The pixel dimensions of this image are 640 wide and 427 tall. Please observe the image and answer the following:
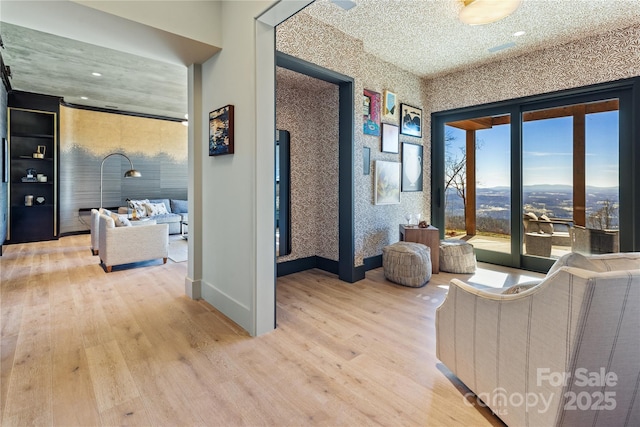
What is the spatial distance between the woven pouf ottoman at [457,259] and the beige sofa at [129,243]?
4257 mm

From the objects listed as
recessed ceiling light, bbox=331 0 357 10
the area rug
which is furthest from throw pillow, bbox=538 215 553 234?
the area rug

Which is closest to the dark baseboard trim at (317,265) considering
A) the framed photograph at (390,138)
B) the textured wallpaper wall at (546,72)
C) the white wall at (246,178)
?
the white wall at (246,178)

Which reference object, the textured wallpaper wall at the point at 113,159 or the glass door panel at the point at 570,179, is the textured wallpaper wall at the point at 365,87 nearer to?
the glass door panel at the point at 570,179

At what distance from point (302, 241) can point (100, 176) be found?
19.9ft

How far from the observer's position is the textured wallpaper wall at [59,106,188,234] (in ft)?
23.4

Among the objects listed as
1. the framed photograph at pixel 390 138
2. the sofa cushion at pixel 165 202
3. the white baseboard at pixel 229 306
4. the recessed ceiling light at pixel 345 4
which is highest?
the recessed ceiling light at pixel 345 4

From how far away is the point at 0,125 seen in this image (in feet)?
17.3

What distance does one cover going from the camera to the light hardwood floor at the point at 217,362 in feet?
5.45

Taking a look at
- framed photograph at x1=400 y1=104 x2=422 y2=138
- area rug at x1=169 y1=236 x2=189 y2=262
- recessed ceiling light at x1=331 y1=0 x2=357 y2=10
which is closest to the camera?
recessed ceiling light at x1=331 y1=0 x2=357 y2=10

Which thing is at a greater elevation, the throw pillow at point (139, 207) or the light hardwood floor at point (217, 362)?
the throw pillow at point (139, 207)

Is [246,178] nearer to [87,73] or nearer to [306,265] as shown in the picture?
[306,265]

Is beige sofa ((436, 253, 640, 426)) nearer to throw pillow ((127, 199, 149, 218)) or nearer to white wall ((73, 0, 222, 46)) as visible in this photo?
white wall ((73, 0, 222, 46))

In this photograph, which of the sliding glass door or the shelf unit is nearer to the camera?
the sliding glass door

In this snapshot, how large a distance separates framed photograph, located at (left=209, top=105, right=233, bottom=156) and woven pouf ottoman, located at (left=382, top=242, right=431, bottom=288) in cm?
236
